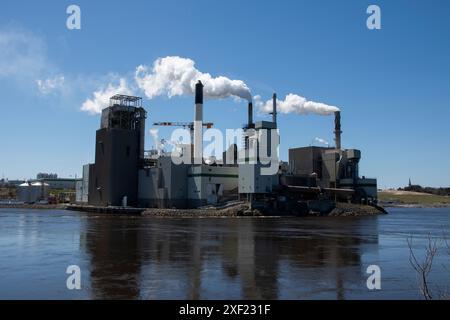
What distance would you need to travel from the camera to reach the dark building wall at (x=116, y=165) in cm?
9919

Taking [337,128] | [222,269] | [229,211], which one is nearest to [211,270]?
[222,269]

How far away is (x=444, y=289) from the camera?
17453 millimetres

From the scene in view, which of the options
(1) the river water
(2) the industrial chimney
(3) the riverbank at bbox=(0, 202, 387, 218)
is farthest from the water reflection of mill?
(2) the industrial chimney

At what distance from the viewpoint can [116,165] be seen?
99.4 meters

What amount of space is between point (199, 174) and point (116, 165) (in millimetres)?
18743

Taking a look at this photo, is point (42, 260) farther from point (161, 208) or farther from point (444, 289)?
point (161, 208)

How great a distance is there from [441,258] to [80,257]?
2115 cm

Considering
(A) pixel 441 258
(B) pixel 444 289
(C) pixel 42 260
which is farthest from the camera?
(A) pixel 441 258

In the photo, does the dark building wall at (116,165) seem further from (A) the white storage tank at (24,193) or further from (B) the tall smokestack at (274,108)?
(A) the white storage tank at (24,193)

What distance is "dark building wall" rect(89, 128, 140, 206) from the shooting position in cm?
9919

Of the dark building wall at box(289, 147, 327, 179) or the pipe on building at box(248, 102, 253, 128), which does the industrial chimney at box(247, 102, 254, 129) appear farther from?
the dark building wall at box(289, 147, 327, 179)

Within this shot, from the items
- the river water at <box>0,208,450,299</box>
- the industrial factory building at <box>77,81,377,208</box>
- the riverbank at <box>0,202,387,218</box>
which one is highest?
the industrial factory building at <box>77,81,377,208</box>

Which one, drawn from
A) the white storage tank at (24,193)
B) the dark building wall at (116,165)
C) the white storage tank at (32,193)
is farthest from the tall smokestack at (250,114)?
the white storage tank at (24,193)
